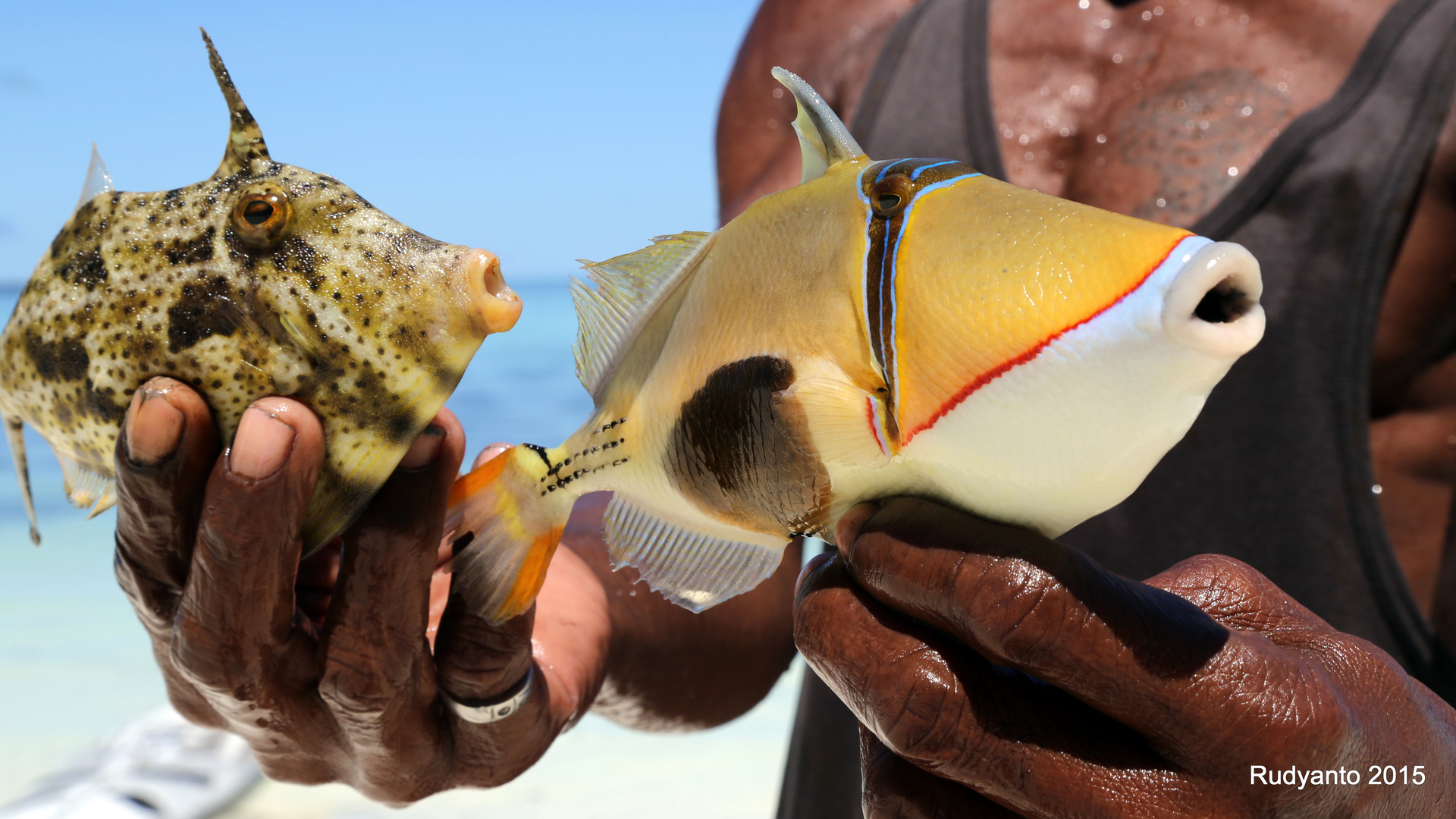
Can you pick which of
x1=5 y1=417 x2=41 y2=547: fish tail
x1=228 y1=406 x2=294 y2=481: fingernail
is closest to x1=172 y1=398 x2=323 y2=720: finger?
x1=228 y1=406 x2=294 y2=481: fingernail

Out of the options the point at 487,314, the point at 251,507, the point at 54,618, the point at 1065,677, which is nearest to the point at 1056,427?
the point at 1065,677

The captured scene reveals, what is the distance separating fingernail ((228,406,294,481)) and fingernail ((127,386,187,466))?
74mm

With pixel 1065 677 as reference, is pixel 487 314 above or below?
above

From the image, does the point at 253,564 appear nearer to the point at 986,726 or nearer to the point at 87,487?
the point at 87,487

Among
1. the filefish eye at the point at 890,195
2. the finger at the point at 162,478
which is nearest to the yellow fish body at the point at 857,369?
the filefish eye at the point at 890,195

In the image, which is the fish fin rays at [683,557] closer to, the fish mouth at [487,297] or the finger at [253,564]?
the fish mouth at [487,297]

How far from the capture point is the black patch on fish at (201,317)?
1.25 meters

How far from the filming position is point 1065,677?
1.01 meters

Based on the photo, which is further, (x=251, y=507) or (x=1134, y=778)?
(x=251, y=507)

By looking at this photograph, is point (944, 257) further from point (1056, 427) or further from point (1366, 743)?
point (1366, 743)

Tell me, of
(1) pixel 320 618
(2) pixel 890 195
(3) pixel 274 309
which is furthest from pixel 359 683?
(2) pixel 890 195

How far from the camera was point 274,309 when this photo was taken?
4.12 feet

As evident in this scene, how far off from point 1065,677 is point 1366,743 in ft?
1.19

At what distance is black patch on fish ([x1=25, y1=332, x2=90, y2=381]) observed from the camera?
1301mm
